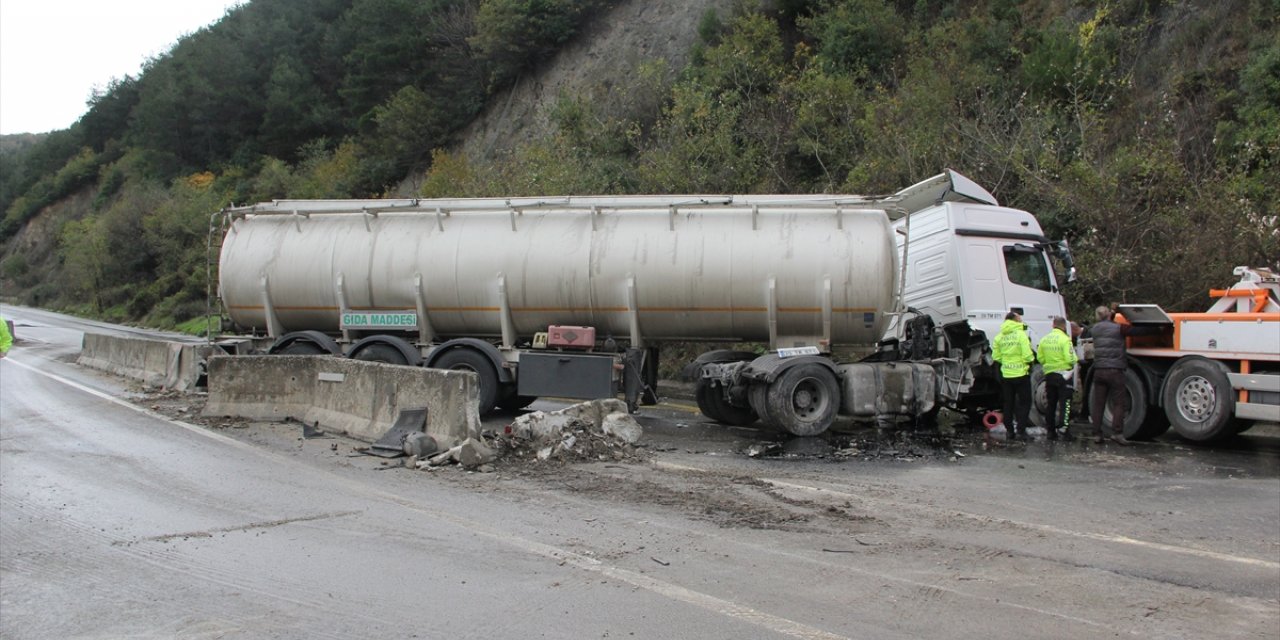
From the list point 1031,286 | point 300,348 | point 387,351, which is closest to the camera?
point 1031,286

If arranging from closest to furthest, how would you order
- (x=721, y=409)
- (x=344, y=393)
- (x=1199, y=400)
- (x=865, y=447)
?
(x=865, y=447), (x=1199, y=400), (x=344, y=393), (x=721, y=409)

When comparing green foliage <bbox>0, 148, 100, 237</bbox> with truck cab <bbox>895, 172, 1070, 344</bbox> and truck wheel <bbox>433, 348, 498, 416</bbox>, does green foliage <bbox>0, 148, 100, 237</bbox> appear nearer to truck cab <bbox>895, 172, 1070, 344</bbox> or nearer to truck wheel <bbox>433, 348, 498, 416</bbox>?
truck wheel <bbox>433, 348, 498, 416</bbox>

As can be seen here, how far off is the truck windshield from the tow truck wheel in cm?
347

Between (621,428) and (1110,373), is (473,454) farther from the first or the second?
(1110,373)

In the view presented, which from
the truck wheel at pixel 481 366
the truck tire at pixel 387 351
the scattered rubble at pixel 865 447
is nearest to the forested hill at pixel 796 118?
the scattered rubble at pixel 865 447

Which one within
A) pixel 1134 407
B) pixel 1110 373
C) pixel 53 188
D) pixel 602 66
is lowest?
pixel 1134 407

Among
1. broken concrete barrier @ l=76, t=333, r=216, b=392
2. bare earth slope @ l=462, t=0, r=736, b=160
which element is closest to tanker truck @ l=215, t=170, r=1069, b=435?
broken concrete barrier @ l=76, t=333, r=216, b=392

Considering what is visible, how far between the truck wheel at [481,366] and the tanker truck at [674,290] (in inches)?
1.1

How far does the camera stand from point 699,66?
30.5 meters

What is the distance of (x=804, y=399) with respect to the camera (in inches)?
454

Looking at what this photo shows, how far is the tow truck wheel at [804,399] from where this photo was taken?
11.3m

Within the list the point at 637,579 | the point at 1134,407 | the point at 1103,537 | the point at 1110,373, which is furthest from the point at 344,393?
the point at 1134,407

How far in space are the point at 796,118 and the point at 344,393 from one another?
1635 centimetres

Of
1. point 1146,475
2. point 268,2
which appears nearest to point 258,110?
point 268,2
